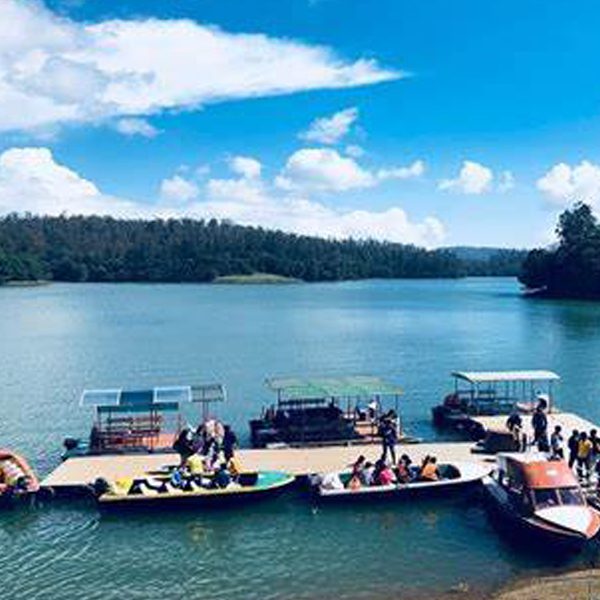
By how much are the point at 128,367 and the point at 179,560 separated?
4761 cm

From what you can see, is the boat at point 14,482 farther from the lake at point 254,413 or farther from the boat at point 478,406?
the boat at point 478,406

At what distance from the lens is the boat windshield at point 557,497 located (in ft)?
92.0

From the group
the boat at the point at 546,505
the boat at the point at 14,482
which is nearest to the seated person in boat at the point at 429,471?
the boat at the point at 546,505

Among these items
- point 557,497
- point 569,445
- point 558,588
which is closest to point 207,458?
point 557,497

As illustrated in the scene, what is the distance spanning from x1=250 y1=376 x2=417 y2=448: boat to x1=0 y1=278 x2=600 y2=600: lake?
3.24m

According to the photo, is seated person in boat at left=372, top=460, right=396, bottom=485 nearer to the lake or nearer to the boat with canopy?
the lake

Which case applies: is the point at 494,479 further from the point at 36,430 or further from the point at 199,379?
the point at 199,379

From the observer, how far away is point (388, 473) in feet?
106

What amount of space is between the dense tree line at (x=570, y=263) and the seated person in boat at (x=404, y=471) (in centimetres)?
13263

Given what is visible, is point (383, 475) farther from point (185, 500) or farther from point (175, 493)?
point (175, 493)

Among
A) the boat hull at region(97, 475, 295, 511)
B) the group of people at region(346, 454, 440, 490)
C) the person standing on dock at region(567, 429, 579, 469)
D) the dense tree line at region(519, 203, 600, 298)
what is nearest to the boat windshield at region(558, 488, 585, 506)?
the person standing on dock at region(567, 429, 579, 469)

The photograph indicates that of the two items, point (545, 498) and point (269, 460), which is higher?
point (545, 498)

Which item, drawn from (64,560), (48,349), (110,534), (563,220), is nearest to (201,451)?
(110,534)

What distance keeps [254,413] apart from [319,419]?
10823 mm
